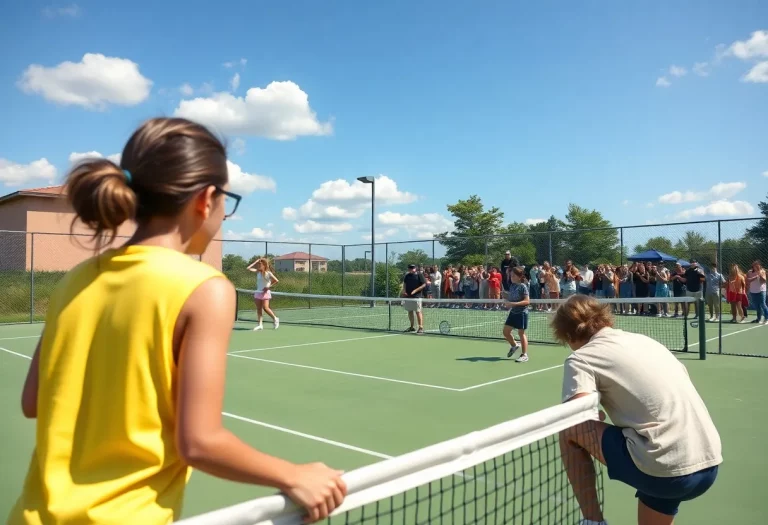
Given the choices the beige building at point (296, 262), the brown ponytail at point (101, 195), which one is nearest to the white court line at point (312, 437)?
the brown ponytail at point (101, 195)

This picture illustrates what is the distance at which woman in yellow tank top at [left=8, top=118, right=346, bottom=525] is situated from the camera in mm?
1143

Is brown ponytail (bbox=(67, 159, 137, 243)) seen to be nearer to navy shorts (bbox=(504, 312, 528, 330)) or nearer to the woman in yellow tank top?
the woman in yellow tank top

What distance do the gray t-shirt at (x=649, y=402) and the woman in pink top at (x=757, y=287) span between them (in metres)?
16.2

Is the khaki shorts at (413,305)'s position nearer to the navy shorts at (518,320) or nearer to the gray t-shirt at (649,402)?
the navy shorts at (518,320)

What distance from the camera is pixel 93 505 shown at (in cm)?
114

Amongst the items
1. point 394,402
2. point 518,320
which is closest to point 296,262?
point 518,320

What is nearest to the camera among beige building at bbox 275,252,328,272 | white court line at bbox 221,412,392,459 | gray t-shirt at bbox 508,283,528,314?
white court line at bbox 221,412,392,459

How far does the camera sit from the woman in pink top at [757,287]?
16797 mm

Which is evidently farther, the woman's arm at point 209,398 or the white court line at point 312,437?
the white court line at point 312,437

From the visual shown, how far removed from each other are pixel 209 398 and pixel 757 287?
19.2 meters

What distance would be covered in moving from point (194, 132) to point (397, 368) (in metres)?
8.99

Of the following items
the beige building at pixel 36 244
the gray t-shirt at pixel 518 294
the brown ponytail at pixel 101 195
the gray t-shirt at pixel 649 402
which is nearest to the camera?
the brown ponytail at pixel 101 195

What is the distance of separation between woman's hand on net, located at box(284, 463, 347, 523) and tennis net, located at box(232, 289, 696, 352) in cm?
1075

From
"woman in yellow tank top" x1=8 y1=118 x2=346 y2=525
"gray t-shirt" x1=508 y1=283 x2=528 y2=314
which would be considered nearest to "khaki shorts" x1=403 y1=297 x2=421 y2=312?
"gray t-shirt" x1=508 y1=283 x2=528 y2=314
